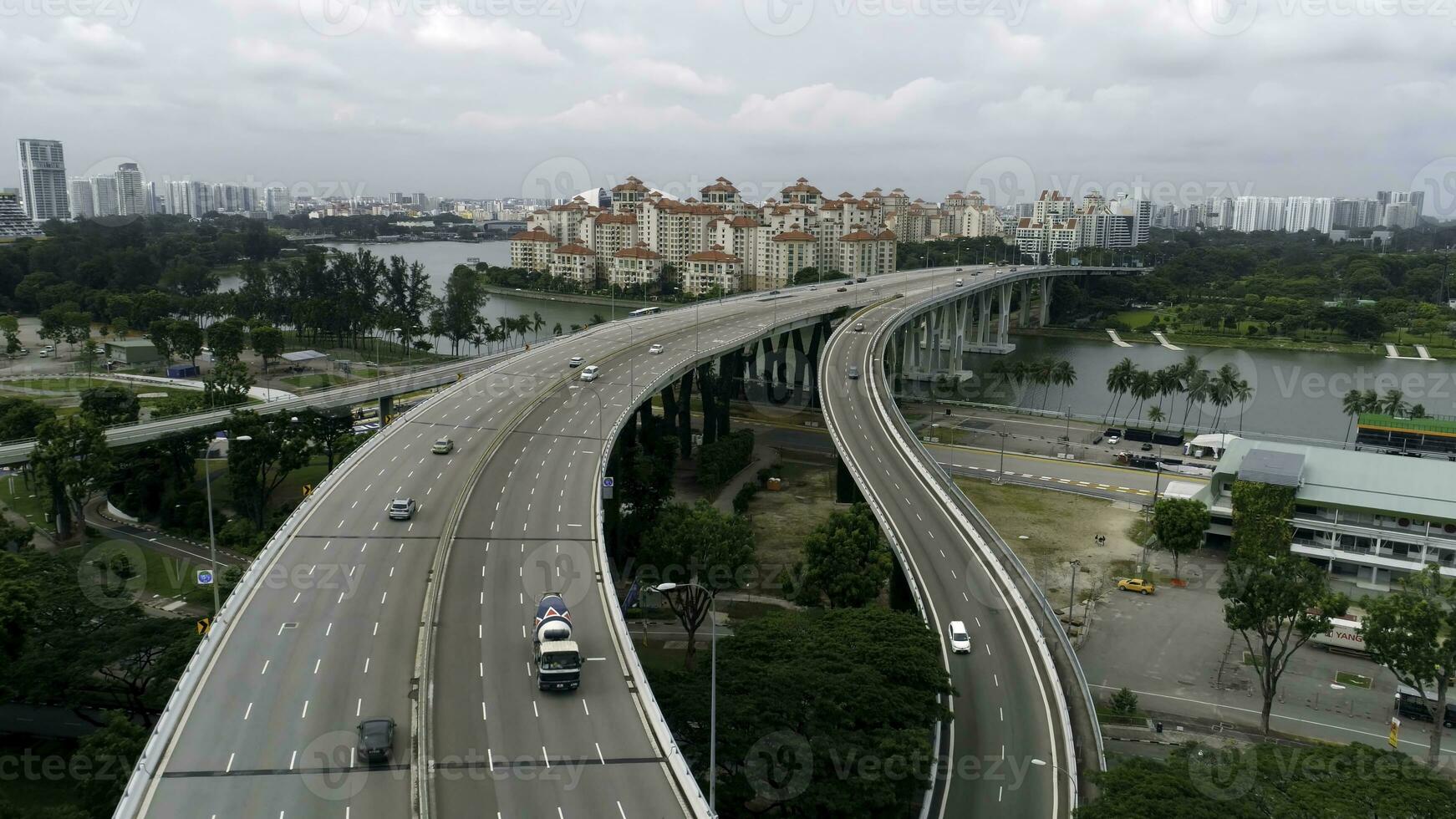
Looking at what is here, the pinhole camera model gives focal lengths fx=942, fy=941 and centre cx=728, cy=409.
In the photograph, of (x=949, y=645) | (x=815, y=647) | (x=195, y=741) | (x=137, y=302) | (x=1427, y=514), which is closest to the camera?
(x=195, y=741)

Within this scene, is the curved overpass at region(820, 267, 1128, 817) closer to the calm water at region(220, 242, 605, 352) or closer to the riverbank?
the calm water at region(220, 242, 605, 352)

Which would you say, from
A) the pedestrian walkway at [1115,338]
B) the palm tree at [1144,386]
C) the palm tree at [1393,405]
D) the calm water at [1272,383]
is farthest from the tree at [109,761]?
the pedestrian walkway at [1115,338]

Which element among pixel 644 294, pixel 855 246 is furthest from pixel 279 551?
pixel 855 246

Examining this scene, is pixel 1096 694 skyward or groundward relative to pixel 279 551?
groundward

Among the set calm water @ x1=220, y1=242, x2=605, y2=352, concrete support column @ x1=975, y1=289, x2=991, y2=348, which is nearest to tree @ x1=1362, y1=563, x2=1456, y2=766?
calm water @ x1=220, y1=242, x2=605, y2=352

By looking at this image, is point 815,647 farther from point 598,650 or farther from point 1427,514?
point 1427,514

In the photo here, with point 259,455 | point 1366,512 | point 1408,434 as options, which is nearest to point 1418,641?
point 1366,512
